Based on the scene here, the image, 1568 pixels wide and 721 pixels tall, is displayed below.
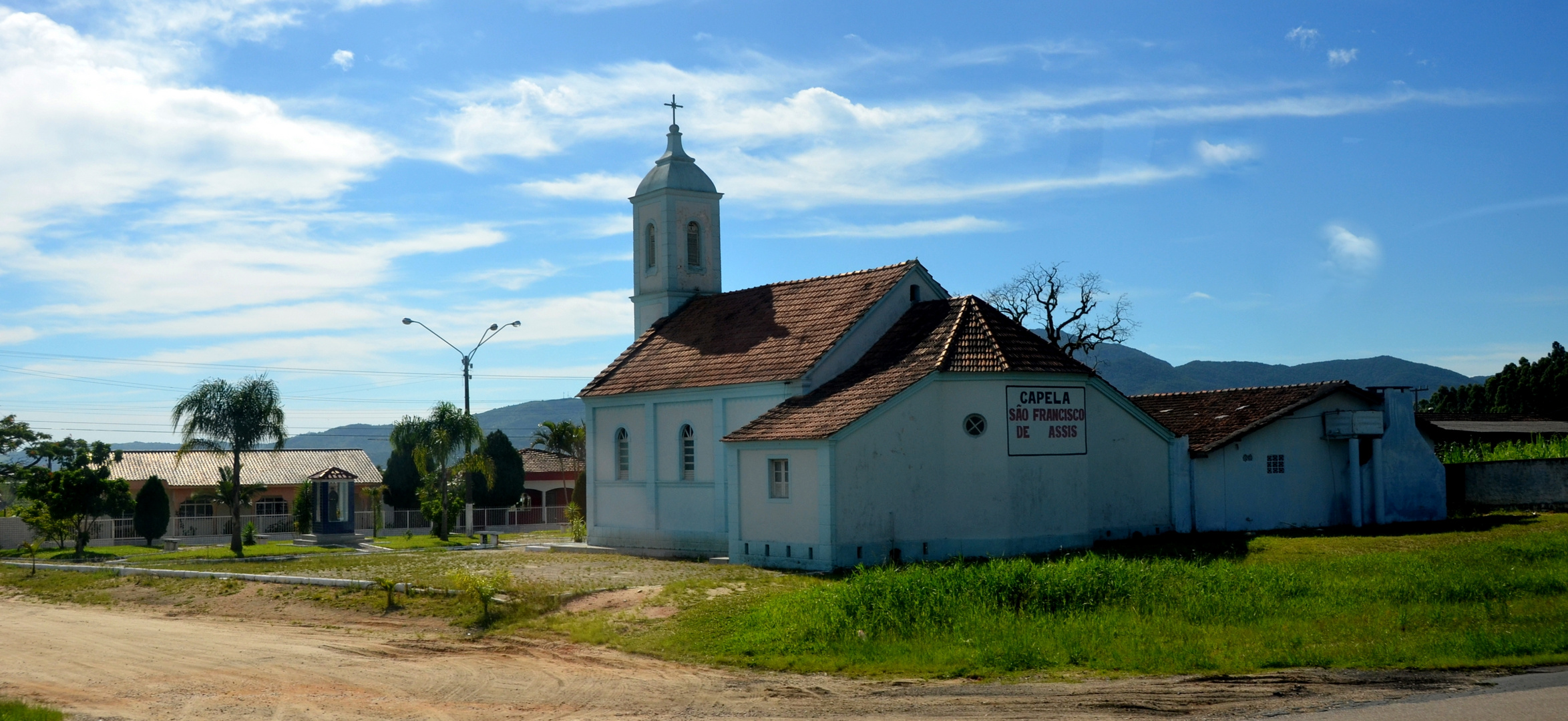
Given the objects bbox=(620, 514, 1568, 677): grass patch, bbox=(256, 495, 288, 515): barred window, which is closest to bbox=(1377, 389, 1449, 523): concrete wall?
bbox=(620, 514, 1568, 677): grass patch

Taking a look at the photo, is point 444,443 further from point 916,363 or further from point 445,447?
point 916,363

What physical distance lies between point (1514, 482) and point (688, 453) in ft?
85.6

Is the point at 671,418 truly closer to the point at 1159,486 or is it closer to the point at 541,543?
the point at 541,543

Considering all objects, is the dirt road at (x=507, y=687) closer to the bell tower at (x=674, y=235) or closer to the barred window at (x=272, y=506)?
the bell tower at (x=674, y=235)

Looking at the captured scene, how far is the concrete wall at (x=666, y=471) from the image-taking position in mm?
32625

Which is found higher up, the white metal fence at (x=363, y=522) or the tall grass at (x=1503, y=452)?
the tall grass at (x=1503, y=452)

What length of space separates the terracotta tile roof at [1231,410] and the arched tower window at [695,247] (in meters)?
14.6

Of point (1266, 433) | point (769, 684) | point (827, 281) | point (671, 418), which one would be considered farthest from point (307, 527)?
point (769, 684)

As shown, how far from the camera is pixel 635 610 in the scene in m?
20.6

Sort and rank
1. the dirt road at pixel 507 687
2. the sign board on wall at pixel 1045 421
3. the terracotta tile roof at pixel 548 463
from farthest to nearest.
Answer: the terracotta tile roof at pixel 548 463 < the sign board on wall at pixel 1045 421 < the dirt road at pixel 507 687

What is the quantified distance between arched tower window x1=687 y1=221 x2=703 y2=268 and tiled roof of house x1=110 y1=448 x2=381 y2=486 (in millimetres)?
24911

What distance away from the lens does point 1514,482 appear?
3931cm

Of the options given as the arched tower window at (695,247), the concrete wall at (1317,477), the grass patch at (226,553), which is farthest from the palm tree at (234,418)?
the concrete wall at (1317,477)

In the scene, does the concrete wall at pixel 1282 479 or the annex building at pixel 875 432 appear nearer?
the annex building at pixel 875 432
